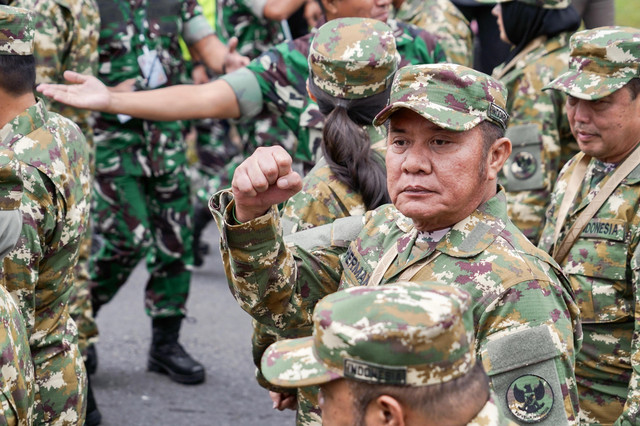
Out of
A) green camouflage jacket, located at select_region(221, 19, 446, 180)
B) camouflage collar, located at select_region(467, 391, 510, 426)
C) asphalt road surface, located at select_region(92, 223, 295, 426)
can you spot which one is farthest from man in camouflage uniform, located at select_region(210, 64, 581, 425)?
asphalt road surface, located at select_region(92, 223, 295, 426)

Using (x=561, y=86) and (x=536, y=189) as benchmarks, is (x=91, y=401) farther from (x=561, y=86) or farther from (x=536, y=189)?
(x=561, y=86)

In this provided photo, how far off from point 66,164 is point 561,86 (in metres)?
1.90

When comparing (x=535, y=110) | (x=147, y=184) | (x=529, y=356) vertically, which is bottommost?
(x=147, y=184)

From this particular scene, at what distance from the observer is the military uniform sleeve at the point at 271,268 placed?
101 inches

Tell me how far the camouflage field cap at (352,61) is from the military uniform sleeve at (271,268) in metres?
0.64

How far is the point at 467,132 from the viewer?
2480 mm

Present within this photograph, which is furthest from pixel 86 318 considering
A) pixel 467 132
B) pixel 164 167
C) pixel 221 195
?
pixel 467 132

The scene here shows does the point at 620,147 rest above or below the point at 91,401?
above

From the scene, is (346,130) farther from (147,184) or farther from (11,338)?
(147,184)

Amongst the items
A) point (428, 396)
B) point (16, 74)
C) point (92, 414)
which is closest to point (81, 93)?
point (16, 74)

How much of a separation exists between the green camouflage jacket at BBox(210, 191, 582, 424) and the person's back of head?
1.35 metres

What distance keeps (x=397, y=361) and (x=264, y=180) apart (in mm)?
843

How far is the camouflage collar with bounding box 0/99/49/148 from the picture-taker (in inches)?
140

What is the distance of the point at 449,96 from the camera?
2.42 metres
